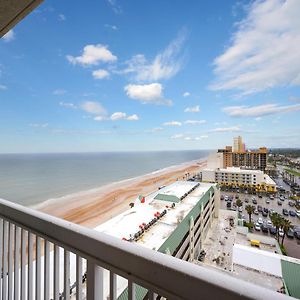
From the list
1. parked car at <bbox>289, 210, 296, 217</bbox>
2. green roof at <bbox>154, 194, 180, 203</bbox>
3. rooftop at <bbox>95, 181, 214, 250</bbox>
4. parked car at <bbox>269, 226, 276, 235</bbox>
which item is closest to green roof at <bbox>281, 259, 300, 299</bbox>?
rooftop at <bbox>95, 181, 214, 250</bbox>

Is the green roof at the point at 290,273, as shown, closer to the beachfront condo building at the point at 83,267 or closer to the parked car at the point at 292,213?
the beachfront condo building at the point at 83,267

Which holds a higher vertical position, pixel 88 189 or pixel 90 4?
pixel 90 4

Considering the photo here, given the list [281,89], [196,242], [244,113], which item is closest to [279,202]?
[244,113]

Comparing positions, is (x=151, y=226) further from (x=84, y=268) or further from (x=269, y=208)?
(x=269, y=208)

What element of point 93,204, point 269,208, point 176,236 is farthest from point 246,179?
point 93,204

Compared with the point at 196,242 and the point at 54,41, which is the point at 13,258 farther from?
the point at 196,242

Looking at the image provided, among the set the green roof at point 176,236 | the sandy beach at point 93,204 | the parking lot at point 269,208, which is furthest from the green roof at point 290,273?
the sandy beach at point 93,204
